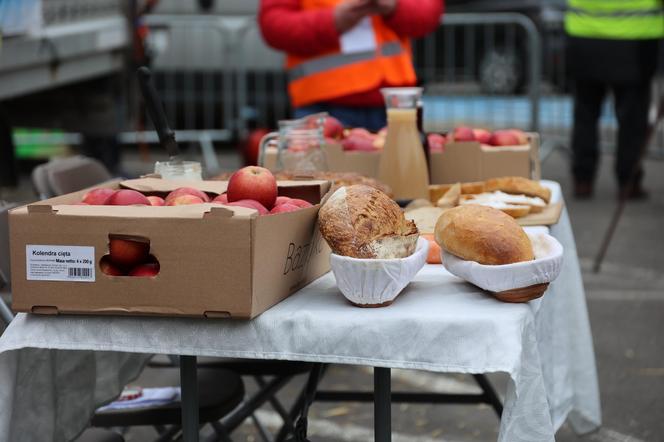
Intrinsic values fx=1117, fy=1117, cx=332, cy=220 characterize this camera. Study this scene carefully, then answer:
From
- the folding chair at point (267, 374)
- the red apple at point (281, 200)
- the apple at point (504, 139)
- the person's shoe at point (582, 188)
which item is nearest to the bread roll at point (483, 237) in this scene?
the red apple at point (281, 200)

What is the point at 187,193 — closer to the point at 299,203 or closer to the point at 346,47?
the point at 299,203

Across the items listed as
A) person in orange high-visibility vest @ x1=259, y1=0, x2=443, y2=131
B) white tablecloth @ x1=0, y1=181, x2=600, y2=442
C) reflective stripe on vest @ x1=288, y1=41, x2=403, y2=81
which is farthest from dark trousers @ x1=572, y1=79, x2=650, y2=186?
white tablecloth @ x1=0, y1=181, x2=600, y2=442

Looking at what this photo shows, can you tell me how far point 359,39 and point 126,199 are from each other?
234 cm

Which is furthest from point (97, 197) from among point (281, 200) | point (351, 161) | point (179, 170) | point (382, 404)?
point (351, 161)

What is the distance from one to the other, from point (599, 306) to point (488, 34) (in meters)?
8.01

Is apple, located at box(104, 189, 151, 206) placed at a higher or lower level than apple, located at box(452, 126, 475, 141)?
higher

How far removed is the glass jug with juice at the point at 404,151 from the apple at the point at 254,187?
2.44ft

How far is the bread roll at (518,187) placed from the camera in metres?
2.76

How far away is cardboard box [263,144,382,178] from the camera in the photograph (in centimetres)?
302

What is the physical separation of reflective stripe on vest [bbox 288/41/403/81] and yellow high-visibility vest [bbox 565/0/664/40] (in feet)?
11.6

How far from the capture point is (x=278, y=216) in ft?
6.34

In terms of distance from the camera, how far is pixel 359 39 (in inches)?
169

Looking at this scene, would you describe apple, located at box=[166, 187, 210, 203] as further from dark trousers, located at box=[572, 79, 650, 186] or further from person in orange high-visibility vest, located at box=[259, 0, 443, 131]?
dark trousers, located at box=[572, 79, 650, 186]

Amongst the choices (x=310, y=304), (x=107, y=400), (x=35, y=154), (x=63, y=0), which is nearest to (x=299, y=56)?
(x=107, y=400)
